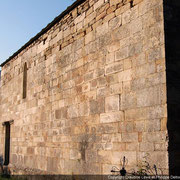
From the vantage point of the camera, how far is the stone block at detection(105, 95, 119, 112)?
18.9ft

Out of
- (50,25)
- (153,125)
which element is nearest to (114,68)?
(153,125)

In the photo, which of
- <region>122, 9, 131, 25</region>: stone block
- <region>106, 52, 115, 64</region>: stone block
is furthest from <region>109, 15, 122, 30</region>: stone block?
<region>106, 52, 115, 64</region>: stone block

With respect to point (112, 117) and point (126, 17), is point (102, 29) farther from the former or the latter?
point (112, 117)

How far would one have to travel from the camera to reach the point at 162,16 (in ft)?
16.5

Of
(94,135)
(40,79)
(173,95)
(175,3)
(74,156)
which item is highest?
(175,3)

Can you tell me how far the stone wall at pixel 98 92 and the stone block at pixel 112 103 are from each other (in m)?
0.02

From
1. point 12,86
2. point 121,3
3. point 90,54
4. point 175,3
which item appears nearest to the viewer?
point 175,3

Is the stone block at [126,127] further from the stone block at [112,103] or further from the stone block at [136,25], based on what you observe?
the stone block at [136,25]

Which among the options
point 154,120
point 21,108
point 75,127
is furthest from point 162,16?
point 21,108

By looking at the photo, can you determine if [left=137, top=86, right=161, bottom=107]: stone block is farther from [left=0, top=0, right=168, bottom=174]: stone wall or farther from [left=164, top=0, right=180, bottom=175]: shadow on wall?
[left=164, top=0, right=180, bottom=175]: shadow on wall

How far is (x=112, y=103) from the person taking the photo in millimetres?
5855

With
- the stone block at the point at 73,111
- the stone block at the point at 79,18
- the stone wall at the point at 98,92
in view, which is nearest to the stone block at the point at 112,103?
the stone wall at the point at 98,92

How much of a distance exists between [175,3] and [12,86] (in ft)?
24.0

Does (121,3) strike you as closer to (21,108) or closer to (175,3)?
(175,3)
